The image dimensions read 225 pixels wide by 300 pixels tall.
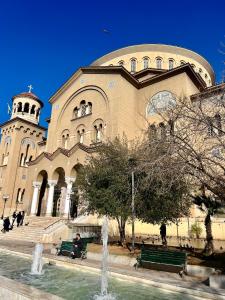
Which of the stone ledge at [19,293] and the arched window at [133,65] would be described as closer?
the stone ledge at [19,293]

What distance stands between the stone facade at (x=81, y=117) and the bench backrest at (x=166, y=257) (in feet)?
42.4

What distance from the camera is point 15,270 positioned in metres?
9.91

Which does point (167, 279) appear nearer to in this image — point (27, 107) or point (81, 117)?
point (81, 117)

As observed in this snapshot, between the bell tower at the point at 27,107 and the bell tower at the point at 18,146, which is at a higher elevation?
the bell tower at the point at 27,107

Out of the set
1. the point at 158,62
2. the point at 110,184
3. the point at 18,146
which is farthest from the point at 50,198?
the point at 158,62

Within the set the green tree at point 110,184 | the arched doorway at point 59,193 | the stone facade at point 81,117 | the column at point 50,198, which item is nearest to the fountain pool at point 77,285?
the green tree at point 110,184

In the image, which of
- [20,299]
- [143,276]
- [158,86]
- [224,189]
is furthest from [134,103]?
[20,299]

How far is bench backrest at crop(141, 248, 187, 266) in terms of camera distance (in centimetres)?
974

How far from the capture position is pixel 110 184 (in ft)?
53.2

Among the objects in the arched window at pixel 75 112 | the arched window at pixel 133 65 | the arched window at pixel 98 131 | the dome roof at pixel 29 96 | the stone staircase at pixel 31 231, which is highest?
the arched window at pixel 133 65

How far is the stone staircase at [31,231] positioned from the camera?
20369 millimetres

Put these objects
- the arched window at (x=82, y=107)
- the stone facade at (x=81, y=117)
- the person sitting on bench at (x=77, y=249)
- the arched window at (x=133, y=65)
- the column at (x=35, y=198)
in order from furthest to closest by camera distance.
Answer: the arched window at (x=133, y=65) → the arched window at (x=82, y=107) → the column at (x=35, y=198) → the stone facade at (x=81, y=117) → the person sitting on bench at (x=77, y=249)

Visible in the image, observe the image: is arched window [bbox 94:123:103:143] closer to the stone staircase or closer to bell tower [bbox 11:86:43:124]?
the stone staircase

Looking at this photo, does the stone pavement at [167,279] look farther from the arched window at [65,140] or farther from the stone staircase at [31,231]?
the arched window at [65,140]
